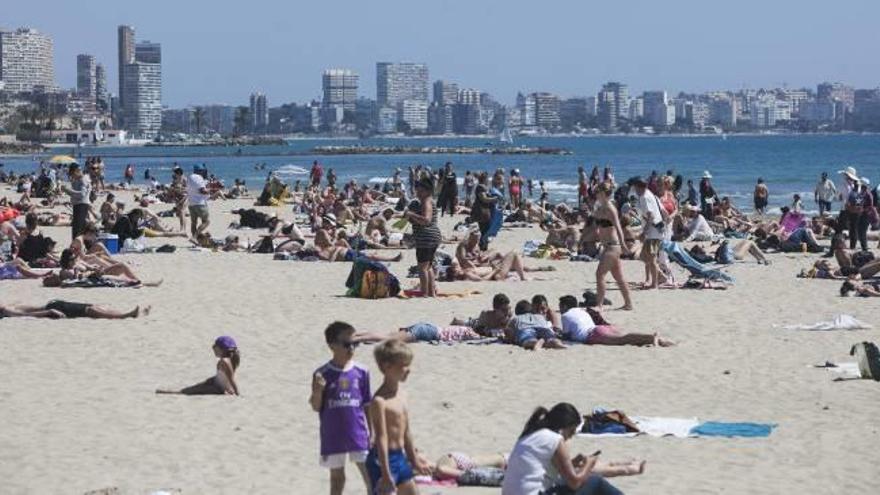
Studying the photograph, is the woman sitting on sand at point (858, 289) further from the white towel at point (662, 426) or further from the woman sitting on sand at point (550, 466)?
the woman sitting on sand at point (550, 466)

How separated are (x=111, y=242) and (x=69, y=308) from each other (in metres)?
7.84

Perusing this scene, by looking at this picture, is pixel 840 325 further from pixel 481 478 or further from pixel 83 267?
pixel 83 267

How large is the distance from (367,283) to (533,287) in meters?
2.32

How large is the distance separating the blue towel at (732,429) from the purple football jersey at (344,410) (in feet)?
11.0

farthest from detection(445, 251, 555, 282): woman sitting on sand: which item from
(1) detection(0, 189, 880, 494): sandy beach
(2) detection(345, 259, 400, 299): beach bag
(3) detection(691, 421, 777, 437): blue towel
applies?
(3) detection(691, 421, 777, 437): blue towel

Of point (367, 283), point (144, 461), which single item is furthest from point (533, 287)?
point (144, 461)

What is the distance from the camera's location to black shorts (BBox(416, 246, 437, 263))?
16.4 meters

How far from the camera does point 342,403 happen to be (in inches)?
283

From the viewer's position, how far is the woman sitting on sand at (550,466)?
7.47 meters

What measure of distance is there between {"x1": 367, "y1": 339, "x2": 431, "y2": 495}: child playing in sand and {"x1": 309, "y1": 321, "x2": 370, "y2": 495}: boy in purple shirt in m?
0.25

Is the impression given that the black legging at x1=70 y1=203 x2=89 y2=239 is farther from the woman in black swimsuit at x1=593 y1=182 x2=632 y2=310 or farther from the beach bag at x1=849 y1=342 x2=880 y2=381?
the beach bag at x1=849 y1=342 x2=880 y2=381

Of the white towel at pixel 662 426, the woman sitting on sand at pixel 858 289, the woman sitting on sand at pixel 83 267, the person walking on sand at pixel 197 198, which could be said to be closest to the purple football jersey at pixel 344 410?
→ the white towel at pixel 662 426

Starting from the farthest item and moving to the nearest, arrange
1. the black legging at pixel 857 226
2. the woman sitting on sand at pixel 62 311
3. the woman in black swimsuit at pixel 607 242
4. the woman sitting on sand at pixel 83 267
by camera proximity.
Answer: the black legging at pixel 857 226 → the woman sitting on sand at pixel 83 267 → the woman in black swimsuit at pixel 607 242 → the woman sitting on sand at pixel 62 311

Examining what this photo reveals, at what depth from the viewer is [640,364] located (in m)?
12.6
